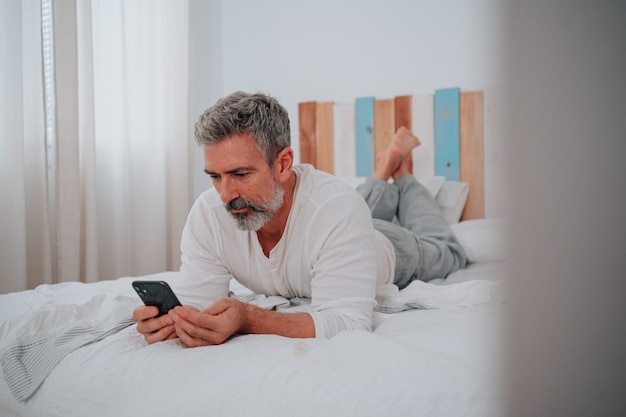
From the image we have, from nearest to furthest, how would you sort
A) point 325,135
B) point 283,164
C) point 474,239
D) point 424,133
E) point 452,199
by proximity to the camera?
point 283,164, point 474,239, point 452,199, point 424,133, point 325,135

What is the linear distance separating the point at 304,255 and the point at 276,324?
244 millimetres

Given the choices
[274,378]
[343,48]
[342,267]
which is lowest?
[274,378]

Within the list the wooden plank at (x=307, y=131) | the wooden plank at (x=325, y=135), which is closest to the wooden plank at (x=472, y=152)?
the wooden plank at (x=325, y=135)

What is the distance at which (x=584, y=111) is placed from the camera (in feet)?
0.66

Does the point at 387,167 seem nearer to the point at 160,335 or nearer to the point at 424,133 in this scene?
the point at 424,133

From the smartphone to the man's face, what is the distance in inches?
11.1

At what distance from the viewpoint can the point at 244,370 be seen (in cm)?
89

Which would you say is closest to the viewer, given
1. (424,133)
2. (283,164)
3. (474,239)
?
(283,164)

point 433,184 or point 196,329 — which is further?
point 433,184

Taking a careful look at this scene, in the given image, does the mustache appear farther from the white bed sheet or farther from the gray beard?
the white bed sheet

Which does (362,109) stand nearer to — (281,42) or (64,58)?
(281,42)

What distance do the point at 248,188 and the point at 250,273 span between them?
272mm

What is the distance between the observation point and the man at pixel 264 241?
1087 millimetres

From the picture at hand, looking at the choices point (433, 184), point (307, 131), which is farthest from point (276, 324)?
point (307, 131)
